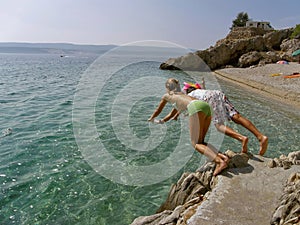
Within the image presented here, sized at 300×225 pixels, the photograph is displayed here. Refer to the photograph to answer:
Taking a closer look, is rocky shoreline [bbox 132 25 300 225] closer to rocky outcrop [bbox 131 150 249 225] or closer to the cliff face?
rocky outcrop [bbox 131 150 249 225]

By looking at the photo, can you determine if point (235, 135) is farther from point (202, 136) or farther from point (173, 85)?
point (173, 85)

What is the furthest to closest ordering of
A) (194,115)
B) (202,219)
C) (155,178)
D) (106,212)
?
(155,178) < (106,212) < (194,115) < (202,219)

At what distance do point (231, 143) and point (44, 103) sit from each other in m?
12.1

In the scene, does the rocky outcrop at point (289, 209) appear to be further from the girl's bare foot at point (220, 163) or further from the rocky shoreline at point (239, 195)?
the girl's bare foot at point (220, 163)

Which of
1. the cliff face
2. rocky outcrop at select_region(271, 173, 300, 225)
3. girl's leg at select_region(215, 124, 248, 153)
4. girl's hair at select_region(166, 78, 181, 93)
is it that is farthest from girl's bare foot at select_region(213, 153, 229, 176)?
the cliff face

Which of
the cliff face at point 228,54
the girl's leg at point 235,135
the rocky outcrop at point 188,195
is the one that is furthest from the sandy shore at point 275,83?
the rocky outcrop at point 188,195

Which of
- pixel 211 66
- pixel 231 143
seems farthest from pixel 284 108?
pixel 211 66

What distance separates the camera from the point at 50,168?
7.58 meters

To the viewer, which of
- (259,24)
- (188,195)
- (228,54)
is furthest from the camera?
(259,24)

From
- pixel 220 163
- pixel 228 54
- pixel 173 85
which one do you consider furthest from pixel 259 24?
pixel 220 163

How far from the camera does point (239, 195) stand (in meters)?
4.57

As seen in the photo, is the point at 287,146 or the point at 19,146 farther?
the point at 287,146

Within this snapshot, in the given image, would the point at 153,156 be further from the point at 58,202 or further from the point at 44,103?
the point at 44,103

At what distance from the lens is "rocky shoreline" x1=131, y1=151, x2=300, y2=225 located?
399 centimetres
